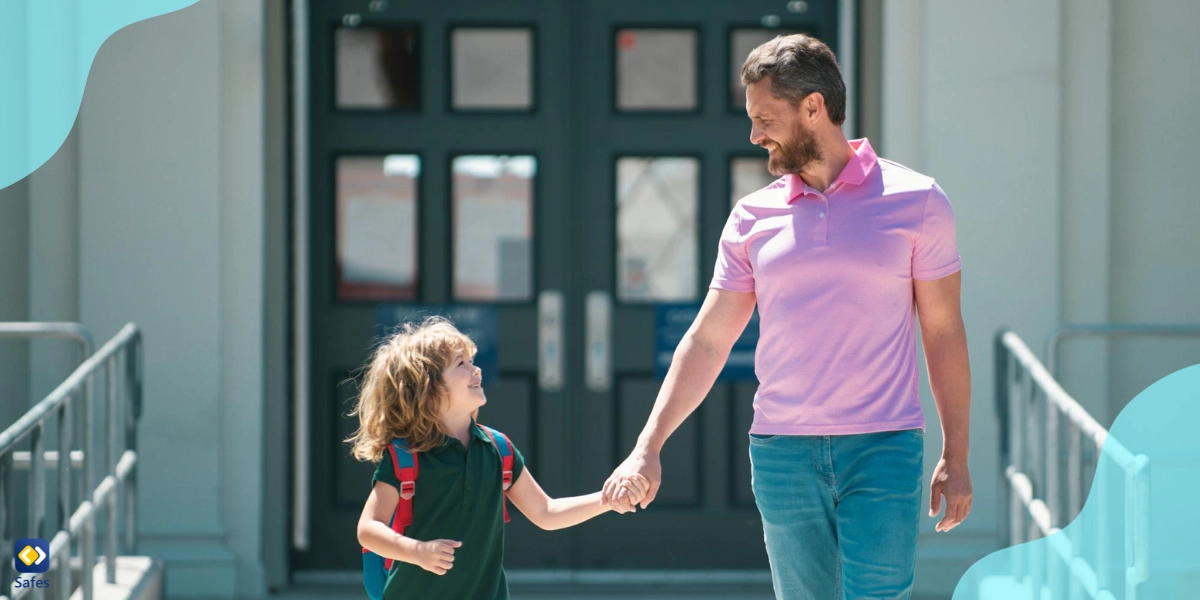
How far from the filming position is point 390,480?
2.71 m

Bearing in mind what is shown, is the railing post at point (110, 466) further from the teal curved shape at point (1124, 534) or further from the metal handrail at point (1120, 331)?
the metal handrail at point (1120, 331)

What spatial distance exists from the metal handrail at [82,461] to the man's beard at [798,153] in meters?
2.16

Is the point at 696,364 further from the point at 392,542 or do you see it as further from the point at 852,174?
the point at 392,542

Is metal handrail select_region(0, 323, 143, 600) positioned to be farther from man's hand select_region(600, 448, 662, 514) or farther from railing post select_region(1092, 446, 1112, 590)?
railing post select_region(1092, 446, 1112, 590)

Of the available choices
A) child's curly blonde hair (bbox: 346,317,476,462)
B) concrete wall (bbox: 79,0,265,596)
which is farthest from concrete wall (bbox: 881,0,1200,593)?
child's curly blonde hair (bbox: 346,317,476,462)

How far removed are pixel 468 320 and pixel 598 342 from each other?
56 cm

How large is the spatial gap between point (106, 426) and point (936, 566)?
3.21m

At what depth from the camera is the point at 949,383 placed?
2.74m

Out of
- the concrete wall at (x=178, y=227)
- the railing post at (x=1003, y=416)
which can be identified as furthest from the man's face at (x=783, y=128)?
the concrete wall at (x=178, y=227)

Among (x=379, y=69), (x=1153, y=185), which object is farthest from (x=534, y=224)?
(x=1153, y=185)

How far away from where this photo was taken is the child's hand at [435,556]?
257 centimetres

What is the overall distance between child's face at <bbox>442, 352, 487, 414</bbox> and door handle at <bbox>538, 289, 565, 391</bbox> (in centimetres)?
273

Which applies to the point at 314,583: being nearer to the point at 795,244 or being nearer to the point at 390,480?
the point at 390,480

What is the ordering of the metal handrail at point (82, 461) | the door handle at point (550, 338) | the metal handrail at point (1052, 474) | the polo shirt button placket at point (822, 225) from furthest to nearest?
the door handle at point (550, 338)
the metal handrail at point (82, 461)
the metal handrail at point (1052, 474)
the polo shirt button placket at point (822, 225)
